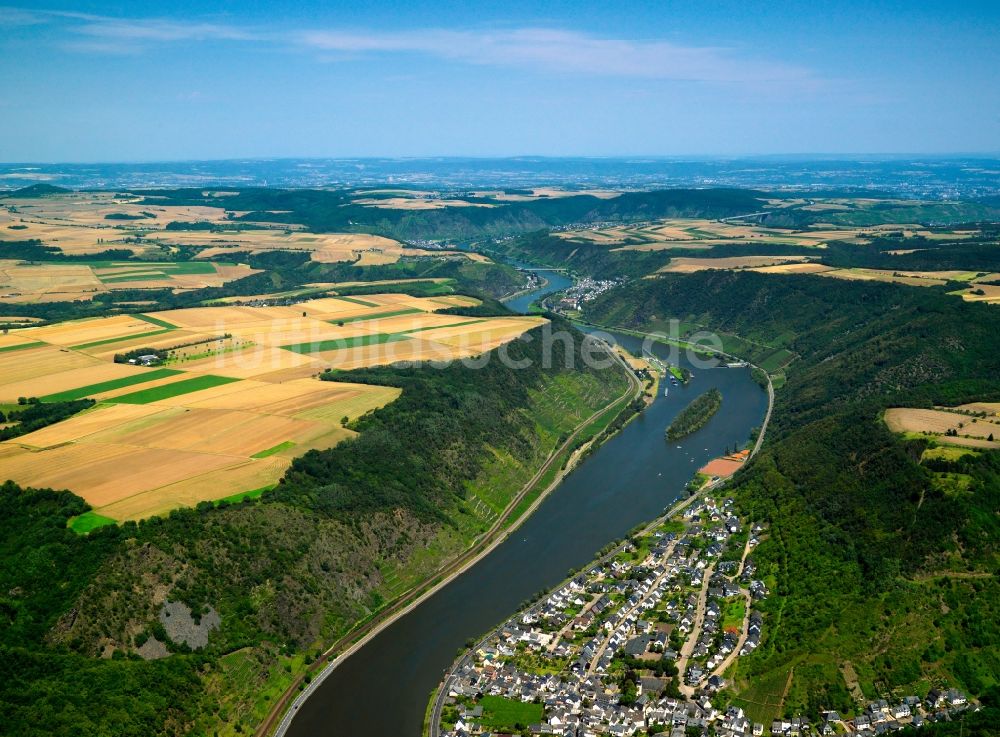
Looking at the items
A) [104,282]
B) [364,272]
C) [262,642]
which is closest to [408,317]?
[364,272]

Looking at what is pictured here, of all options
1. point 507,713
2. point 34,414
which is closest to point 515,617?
point 507,713

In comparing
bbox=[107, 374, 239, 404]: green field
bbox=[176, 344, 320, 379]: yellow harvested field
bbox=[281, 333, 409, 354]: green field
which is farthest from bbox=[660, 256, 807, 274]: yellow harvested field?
bbox=[107, 374, 239, 404]: green field

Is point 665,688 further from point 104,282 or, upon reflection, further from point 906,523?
point 104,282

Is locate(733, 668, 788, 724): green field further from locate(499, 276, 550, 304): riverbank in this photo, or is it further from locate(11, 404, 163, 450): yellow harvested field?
locate(499, 276, 550, 304): riverbank

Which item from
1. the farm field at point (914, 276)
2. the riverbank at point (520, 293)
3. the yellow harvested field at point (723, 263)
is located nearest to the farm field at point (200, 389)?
the riverbank at point (520, 293)

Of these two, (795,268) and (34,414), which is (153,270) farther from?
(795,268)

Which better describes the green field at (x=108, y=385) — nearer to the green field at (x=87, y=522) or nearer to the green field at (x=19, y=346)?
the green field at (x=19, y=346)
